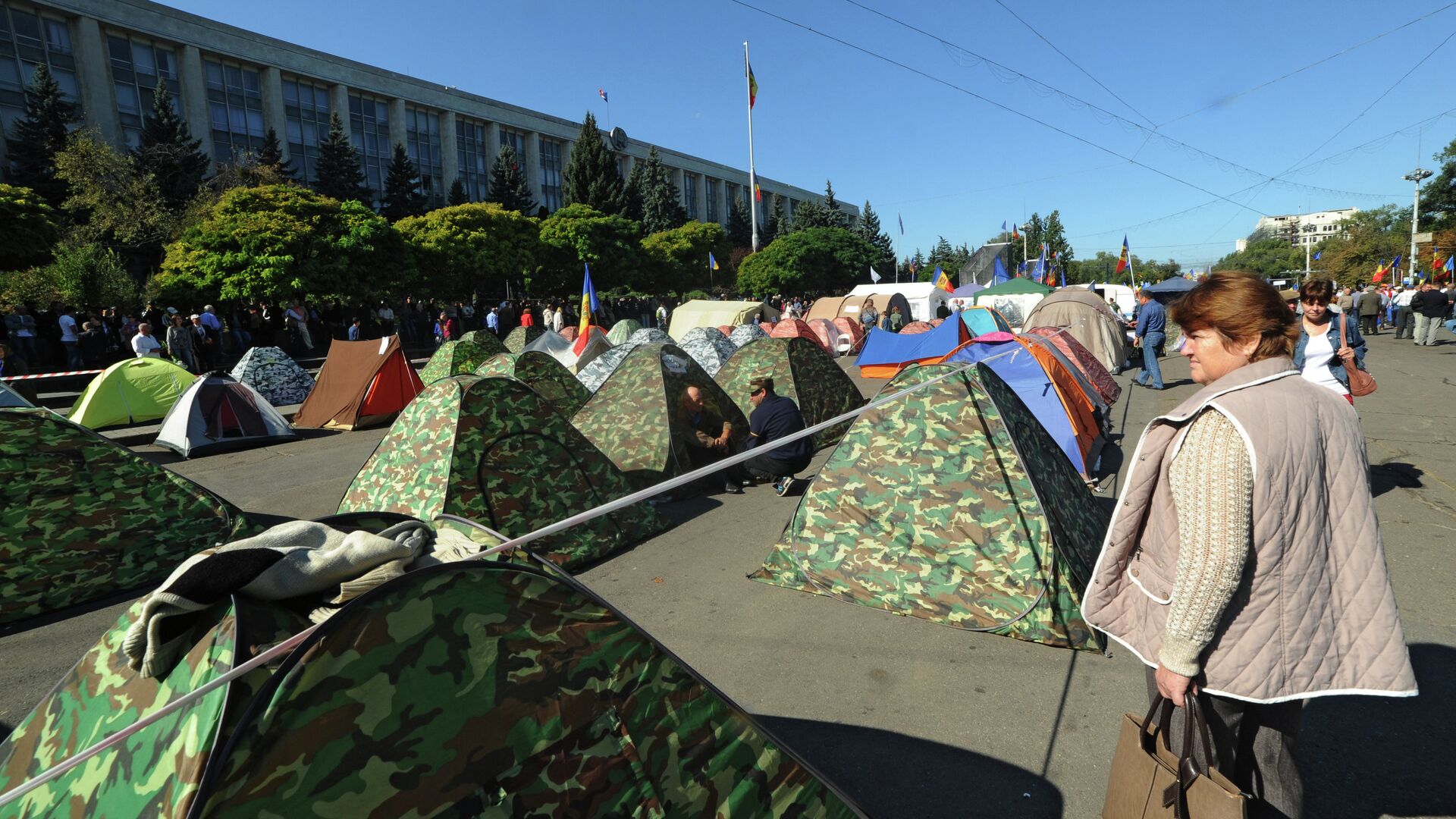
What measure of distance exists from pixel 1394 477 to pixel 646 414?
700 centimetres

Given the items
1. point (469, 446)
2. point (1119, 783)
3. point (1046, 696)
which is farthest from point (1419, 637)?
point (469, 446)

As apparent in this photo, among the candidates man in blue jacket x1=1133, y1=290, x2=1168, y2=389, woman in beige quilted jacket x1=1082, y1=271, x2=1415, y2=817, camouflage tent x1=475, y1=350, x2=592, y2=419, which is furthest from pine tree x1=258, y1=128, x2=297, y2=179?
woman in beige quilted jacket x1=1082, y1=271, x2=1415, y2=817

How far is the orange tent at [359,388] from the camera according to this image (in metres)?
12.9

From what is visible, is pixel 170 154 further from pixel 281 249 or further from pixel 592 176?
pixel 592 176

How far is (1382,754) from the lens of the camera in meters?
3.12

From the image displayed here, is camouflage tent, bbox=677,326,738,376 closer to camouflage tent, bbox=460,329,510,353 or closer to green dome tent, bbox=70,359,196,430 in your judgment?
camouflage tent, bbox=460,329,510,353

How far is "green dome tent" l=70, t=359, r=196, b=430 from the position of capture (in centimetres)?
1236

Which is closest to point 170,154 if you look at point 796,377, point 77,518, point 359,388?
point 359,388

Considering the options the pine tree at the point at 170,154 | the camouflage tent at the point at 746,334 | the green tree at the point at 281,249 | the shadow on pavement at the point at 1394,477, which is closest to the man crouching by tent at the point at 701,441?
the shadow on pavement at the point at 1394,477

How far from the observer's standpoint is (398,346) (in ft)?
43.4

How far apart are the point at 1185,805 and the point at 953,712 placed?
156 cm

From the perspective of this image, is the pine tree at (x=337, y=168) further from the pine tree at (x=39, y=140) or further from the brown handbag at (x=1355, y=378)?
the brown handbag at (x=1355, y=378)

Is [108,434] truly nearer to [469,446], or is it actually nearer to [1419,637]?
[469,446]

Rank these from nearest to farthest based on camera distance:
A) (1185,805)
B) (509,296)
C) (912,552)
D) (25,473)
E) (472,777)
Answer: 1. (472,777)
2. (1185,805)
3. (912,552)
4. (25,473)
5. (509,296)
